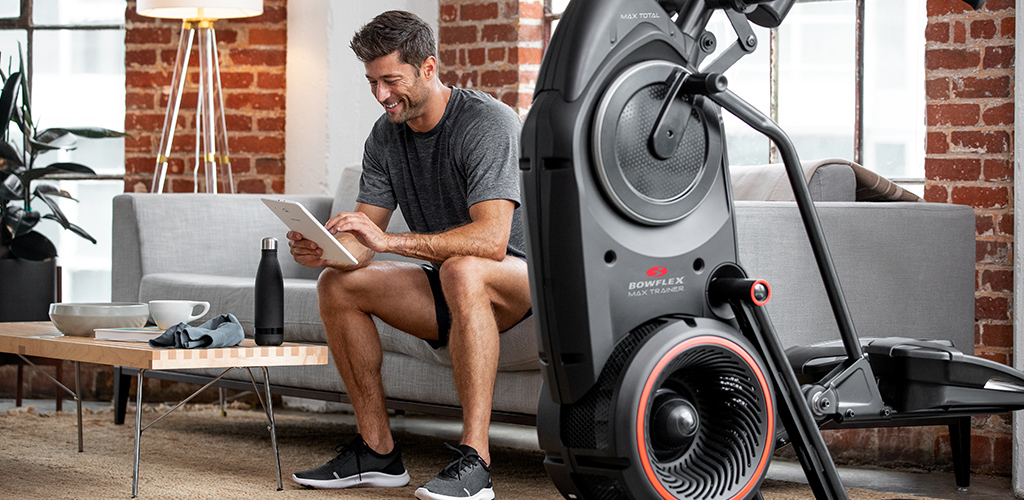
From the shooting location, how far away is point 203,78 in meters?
4.17

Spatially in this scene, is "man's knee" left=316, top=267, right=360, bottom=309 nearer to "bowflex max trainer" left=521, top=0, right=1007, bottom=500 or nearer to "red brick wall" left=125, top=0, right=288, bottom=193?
"bowflex max trainer" left=521, top=0, right=1007, bottom=500

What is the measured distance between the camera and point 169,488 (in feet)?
8.31

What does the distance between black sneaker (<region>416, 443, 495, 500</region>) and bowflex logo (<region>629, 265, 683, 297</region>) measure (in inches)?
33.0

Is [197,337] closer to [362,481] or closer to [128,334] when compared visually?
[128,334]

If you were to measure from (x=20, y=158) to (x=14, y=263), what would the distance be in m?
0.36

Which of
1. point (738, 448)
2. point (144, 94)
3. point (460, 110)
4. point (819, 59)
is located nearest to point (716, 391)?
point (738, 448)

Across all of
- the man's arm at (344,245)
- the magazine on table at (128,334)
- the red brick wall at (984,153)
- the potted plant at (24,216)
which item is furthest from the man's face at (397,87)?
the potted plant at (24,216)

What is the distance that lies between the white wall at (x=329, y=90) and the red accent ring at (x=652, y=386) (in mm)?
2788

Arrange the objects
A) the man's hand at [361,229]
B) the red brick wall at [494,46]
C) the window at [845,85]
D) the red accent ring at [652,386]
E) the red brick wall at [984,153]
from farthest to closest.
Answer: the red brick wall at [494,46], the window at [845,85], the red brick wall at [984,153], the man's hand at [361,229], the red accent ring at [652,386]

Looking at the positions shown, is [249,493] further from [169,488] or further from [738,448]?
[738,448]

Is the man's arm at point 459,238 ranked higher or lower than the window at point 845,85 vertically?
lower

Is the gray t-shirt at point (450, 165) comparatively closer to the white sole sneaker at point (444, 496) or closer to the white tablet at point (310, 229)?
the white tablet at point (310, 229)

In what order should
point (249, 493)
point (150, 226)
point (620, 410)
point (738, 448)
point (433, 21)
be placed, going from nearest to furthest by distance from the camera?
point (620, 410) < point (738, 448) < point (249, 493) < point (150, 226) < point (433, 21)

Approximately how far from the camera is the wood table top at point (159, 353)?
225 centimetres
